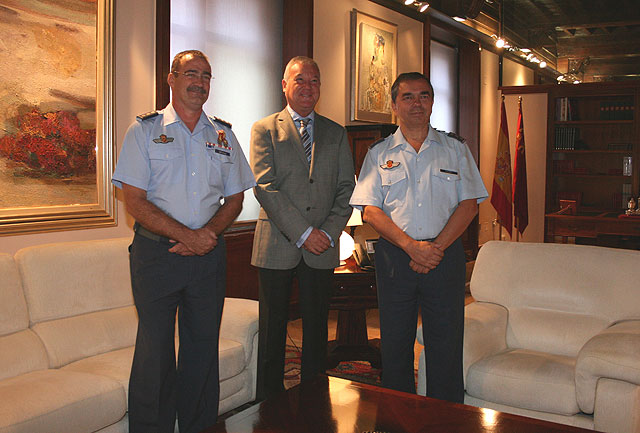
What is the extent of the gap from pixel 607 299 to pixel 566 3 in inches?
248

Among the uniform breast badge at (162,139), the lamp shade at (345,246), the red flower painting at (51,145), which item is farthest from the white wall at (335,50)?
the uniform breast badge at (162,139)

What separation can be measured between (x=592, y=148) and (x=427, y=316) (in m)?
6.20

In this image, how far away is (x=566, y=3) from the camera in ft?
26.8

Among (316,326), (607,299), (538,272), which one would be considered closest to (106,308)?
(316,326)

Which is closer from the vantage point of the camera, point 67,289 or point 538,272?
point 67,289

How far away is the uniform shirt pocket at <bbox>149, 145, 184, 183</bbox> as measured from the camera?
243 centimetres

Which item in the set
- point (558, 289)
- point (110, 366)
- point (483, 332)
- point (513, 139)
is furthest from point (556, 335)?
point (513, 139)

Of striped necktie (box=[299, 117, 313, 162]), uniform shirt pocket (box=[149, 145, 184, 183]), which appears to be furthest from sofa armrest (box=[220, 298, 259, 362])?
uniform shirt pocket (box=[149, 145, 184, 183])

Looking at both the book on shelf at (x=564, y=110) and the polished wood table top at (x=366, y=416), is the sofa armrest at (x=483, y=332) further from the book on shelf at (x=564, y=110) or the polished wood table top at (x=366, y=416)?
the book on shelf at (x=564, y=110)

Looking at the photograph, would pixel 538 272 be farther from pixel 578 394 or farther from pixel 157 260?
pixel 157 260

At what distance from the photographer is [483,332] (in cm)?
287

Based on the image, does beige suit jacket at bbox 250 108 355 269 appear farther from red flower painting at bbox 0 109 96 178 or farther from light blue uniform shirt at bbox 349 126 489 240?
red flower painting at bbox 0 109 96 178

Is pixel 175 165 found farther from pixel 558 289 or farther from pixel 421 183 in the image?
pixel 558 289

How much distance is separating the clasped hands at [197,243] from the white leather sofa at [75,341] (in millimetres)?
570
